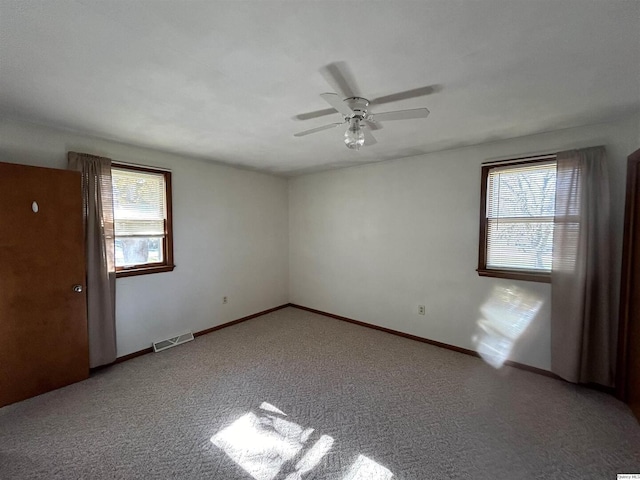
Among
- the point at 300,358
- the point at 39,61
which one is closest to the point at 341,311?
the point at 300,358

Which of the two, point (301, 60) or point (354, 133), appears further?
point (354, 133)

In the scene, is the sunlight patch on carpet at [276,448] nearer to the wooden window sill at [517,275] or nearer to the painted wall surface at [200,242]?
the painted wall surface at [200,242]

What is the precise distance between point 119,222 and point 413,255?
3534mm

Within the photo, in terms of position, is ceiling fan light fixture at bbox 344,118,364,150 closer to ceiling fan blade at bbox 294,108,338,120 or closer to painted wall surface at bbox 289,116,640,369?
ceiling fan blade at bbox 294,108,338,120

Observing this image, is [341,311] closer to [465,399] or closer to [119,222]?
[465,399]

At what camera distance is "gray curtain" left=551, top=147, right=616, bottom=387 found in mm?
2344

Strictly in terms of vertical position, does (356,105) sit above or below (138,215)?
above

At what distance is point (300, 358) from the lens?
305 centimetres

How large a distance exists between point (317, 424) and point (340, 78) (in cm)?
242

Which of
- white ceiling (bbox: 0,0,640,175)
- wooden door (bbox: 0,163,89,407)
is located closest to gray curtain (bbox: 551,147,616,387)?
white ceiling (bbox: 0,0,640,175)

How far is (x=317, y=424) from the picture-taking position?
2023 mm

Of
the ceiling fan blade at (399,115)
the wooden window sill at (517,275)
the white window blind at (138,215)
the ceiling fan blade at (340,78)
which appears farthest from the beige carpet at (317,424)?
the ceiling fan blade at (340,78)

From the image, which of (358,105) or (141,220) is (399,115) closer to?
(358,105)

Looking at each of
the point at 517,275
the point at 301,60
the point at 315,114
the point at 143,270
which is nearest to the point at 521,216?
the point at 517,275
